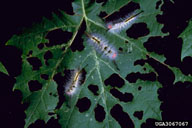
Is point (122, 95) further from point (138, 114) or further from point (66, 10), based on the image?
point (66, 10)

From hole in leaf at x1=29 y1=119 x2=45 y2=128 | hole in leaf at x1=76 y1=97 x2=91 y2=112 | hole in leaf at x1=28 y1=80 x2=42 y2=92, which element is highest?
hole in leaf at x1=28 y1=80 x2=42 y2=92

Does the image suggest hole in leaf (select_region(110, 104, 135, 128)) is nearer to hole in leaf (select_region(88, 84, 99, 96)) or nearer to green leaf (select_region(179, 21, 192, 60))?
hole in leaf (select_region(88, 84, 99, 96))

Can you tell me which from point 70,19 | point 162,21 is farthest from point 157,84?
point 70,19

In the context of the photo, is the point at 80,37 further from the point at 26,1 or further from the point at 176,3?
the point at 176,3

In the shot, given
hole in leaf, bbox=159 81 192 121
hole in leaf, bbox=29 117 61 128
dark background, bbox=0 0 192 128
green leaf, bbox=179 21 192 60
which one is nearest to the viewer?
green leaf, bbox=179 21 192 60

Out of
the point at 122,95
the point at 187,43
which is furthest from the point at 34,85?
the point at 187,43

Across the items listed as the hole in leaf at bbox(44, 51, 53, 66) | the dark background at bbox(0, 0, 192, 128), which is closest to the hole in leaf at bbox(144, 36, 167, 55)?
the dark background at bbox(0, 0, 192, 128)

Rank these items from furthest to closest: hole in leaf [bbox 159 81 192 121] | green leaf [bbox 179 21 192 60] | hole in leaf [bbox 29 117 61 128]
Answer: hole in leaf [bbox 159 81 192 121], hole in leaf [bbox 29 117 61 128], green leaf [bbox 179 21 192 60]
